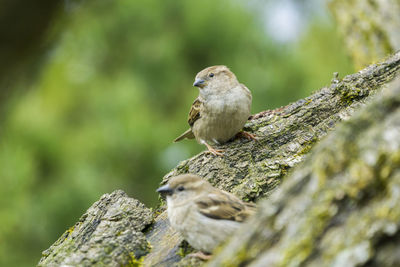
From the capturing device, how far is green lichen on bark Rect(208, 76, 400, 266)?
5.54 feet

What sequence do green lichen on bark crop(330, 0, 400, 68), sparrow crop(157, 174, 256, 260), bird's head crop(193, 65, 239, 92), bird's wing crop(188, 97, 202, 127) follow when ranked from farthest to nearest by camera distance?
green lichen on bark crop(330, 0, 400, 68) < bird's wing crop(188, 97, 202, 127) < bird's head crop(193, 65, 239, 92) < sparrow crop(157, 174, 256, 260)

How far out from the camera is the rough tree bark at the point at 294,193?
1751mm

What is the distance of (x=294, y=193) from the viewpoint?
188 centimetres

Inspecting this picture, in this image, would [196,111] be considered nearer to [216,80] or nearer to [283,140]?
[216,80]

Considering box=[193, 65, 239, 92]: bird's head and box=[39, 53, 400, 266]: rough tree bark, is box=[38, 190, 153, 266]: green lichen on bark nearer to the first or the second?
box=[39, 53, 400, 266]: rough tree bark

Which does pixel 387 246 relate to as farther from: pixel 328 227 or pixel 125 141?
pixel 125 141

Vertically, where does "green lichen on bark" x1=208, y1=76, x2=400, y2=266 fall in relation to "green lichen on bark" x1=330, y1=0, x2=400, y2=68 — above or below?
A: below

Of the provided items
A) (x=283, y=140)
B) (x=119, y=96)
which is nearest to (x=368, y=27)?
(x=283, y=140)

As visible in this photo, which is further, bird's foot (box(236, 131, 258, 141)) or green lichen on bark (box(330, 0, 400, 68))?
green lichen on bark (box(330, 0, 400, 68))

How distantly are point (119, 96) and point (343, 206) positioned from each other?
19.7 feet

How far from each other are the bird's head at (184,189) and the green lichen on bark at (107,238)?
305 millimetres

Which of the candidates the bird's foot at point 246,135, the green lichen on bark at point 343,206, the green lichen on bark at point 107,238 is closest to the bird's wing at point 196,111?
the bird's foot at point 246,135

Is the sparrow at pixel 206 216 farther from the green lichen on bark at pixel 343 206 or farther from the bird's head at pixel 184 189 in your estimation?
the green lichen on bark at pixel 343 206

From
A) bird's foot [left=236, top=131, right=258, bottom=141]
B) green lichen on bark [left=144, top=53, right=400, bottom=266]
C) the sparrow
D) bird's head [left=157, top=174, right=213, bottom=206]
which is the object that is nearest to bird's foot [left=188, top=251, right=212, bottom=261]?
the sparrow
